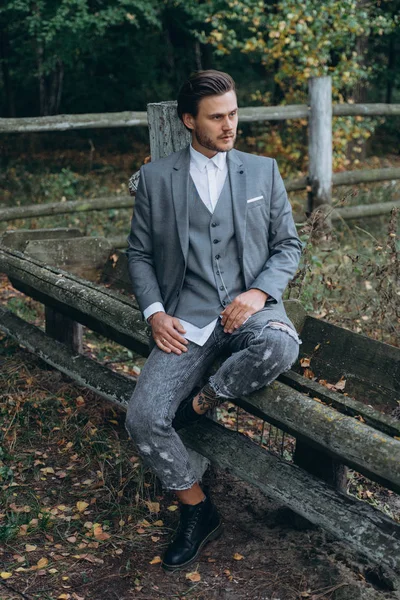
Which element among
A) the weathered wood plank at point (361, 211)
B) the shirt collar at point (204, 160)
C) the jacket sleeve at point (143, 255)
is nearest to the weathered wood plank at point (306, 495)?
the jacket sleeve at point (143, 255)

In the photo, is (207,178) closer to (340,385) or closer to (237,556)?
(340,385)

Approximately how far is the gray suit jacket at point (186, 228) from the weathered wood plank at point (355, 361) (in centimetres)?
43

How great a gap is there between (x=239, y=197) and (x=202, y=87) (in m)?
0.47

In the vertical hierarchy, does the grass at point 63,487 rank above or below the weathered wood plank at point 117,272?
below

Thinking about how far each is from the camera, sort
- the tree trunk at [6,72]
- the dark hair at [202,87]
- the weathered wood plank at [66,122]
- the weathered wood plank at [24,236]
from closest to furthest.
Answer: the dark hair at [202,87] → the weathered wood plank at [24,236] → the weathered wood plank at [66,122] → the tree trunk at [6,72]

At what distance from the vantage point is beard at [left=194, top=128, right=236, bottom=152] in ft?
10.3

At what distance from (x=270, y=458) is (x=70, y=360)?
1.71 m

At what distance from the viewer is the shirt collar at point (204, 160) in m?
3.25

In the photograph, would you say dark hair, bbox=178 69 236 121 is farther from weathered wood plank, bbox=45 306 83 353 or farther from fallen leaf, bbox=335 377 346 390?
weathered wood plank, bbox=45 306 83 353

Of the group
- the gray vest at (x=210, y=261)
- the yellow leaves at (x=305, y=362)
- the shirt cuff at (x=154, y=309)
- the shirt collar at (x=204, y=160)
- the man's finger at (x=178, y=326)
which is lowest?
the yellow leaves at (x=305, y=362)

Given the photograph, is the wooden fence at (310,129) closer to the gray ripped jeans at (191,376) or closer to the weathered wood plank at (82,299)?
the weathered wood plank at (82,299)

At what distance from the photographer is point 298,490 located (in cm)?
304

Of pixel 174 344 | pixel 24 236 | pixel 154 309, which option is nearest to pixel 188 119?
pixel 154 309

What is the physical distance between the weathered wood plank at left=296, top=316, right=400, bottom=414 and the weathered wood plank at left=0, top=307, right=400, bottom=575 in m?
0.56
